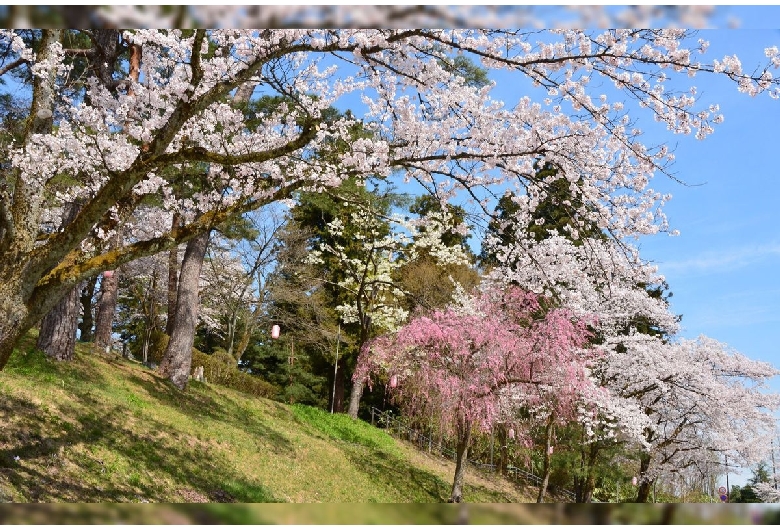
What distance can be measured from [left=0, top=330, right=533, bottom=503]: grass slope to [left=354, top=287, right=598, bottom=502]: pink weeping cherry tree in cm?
109

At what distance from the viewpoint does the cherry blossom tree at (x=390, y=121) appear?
8.16 feet

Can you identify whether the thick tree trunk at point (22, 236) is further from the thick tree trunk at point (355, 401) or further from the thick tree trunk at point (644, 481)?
the thick tree trunk at point (355, 401)

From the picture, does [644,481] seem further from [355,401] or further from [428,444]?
[355,401]

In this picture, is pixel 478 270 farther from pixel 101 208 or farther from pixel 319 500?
pixel 101 208

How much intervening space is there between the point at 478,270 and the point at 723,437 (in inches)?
252

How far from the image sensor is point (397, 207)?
381 inches

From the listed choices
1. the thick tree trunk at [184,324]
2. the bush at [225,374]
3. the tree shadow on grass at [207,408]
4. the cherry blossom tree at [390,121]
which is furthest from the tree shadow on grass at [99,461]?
the bush at [225,374]

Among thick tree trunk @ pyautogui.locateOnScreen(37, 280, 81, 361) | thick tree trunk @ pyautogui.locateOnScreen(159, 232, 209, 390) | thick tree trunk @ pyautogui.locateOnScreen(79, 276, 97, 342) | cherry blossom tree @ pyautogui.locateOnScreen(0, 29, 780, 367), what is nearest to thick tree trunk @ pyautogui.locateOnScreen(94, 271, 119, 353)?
thick tree trunk @ pyautogui.locateOnScreen(159, 232, 209, 390)

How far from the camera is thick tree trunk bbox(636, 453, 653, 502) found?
768cm

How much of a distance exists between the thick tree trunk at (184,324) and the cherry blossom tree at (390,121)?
3.15 m

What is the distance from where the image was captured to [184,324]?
23.9ft

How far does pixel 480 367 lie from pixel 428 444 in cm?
349

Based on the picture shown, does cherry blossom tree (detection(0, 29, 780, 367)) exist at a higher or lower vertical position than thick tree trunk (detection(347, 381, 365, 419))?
higher

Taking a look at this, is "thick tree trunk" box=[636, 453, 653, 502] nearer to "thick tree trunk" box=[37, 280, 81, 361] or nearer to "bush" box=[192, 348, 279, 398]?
"bush" box=[192, 348, 279, 398]
